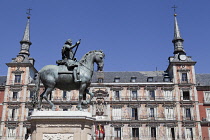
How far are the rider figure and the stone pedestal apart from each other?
143cm

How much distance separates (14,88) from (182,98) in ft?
92.2

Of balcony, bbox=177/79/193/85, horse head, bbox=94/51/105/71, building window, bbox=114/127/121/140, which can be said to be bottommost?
building window, bbox=114/127/121/140

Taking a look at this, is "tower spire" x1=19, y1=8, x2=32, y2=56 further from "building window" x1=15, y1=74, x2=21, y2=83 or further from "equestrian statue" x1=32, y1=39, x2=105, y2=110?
"equestrian statue" x1=32, y1=39, x2=105, y2=110

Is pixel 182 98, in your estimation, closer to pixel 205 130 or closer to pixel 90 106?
pixel 205 130

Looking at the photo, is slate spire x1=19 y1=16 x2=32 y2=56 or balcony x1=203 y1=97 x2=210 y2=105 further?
slate spire x1=19 y1=16 x2=32 y2=56

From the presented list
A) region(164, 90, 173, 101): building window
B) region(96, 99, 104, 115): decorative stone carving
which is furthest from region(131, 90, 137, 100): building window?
region(96, 99, 104, 115): decorative stone carving

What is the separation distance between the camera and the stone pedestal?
9.08 meters

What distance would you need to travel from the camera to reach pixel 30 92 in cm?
4453

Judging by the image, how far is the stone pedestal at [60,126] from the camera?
29.8ft

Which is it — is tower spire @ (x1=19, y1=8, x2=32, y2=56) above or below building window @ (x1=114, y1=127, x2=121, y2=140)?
above

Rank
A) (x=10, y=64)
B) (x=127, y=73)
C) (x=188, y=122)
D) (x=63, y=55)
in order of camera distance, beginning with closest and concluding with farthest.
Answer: (x=63, y=55), (x=188, y=122), (x=10, y=64), (x=127, y=73)

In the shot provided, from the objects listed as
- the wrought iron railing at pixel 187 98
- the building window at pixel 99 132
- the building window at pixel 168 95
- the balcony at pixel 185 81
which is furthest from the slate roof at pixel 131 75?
the building window at pixel 99 132

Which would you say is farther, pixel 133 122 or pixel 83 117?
pixel 133 122

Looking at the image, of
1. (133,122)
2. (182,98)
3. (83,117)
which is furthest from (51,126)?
(182,98)
